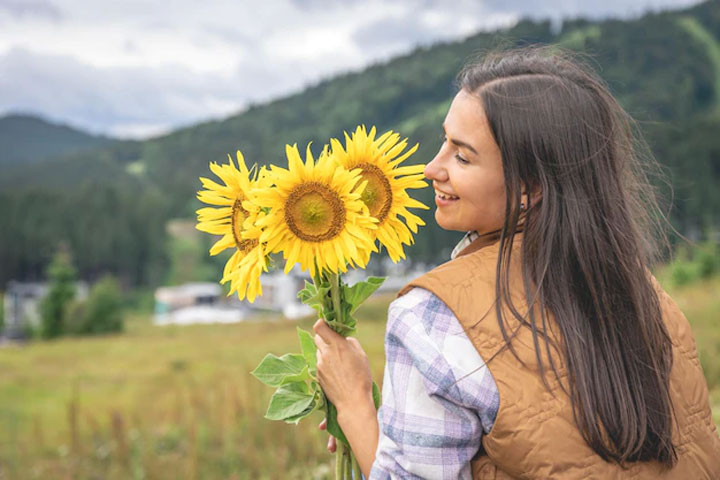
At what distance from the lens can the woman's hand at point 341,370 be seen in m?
1.71

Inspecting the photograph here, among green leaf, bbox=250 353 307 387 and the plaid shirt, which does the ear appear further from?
green leaf, bbox=250 353 307 387

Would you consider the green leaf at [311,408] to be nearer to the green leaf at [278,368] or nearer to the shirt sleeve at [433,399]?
the green leaf at [278,368]

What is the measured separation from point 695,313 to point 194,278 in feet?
287

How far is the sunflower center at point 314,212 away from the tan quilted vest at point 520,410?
0.25 meters

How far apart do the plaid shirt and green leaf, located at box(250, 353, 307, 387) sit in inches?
17.6

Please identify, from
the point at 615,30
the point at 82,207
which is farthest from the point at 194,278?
the point at 615,30

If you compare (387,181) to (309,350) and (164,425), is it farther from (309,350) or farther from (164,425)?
(164,425)

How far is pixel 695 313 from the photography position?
1066 centimetres

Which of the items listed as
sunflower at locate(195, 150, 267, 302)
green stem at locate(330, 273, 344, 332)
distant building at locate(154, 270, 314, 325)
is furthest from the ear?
distant building at locate(154, 270, 314, 325)

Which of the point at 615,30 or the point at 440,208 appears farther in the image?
the point at 615,30

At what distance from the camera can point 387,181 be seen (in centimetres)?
179

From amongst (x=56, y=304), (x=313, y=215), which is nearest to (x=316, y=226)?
(x=313, y=215)

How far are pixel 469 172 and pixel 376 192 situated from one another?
0.29 metres

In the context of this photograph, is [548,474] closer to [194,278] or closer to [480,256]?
[480,256]
